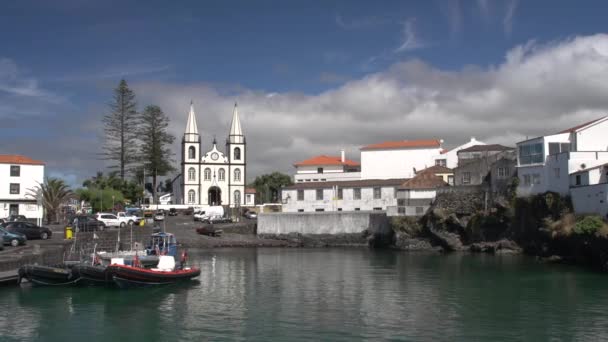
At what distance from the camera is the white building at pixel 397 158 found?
276 feet

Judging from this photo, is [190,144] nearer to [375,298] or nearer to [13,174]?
[13,174]

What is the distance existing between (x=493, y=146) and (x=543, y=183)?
26.1m

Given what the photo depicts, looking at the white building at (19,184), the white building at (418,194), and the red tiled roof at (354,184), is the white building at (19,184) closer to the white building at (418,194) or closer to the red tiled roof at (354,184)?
the red tiled roof at (354,184)

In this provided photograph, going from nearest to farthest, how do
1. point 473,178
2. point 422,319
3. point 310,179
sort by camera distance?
1. point 422,319
2. point 473,178
3. point 310,179

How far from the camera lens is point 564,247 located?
43.2 m

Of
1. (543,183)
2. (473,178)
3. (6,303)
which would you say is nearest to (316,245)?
(473,178)

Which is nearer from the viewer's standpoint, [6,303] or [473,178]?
[6,303]

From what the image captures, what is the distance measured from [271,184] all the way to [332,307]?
8896cm

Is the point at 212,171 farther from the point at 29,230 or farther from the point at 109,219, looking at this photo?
the point at 29,230

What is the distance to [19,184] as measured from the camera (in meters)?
62.0

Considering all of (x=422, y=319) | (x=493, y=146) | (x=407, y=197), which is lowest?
(x=422, y=319)

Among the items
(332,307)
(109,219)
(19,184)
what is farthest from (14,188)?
(332,307)

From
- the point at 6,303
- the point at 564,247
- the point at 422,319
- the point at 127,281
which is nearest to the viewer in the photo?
the point at 422,319

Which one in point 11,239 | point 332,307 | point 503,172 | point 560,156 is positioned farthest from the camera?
point 503,172
